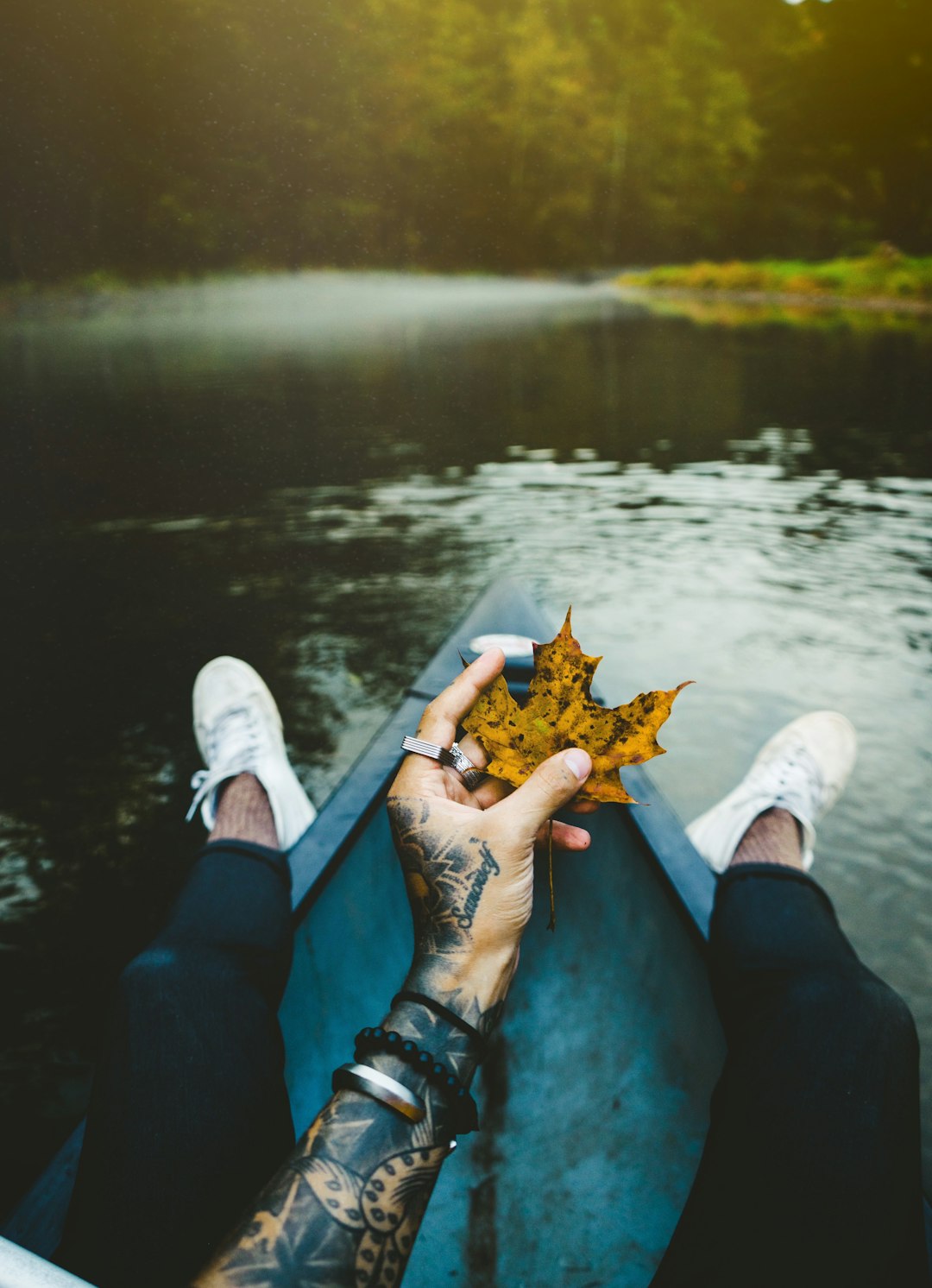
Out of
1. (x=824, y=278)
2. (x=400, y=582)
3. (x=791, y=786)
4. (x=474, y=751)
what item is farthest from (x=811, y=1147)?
(x=824, y=278)

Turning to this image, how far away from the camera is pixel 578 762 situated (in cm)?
72

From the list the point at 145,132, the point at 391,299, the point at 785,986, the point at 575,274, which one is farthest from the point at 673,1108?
the point at 575,274

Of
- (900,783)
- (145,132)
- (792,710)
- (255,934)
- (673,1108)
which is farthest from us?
(145,132)

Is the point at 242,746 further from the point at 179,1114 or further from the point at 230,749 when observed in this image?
the point at 179,1114

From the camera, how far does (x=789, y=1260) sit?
705 mm

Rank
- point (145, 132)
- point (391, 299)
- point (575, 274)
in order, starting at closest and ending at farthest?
point (145, 132) → point (391, 299) → point (575, 274)

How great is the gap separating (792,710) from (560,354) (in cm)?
973

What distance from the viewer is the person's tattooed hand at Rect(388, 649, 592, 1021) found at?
73 centimetres

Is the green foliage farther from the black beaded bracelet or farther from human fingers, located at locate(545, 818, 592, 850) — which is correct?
the black beaded bracelet

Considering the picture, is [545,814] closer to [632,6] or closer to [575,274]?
[575,274]

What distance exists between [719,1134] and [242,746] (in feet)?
3.97

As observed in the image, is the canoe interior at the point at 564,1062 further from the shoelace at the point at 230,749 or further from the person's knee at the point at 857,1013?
the shoelace at the point at 230,749

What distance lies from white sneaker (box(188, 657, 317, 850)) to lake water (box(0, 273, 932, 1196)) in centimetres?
44

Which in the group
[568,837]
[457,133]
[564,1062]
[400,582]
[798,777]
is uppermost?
[457,133]
